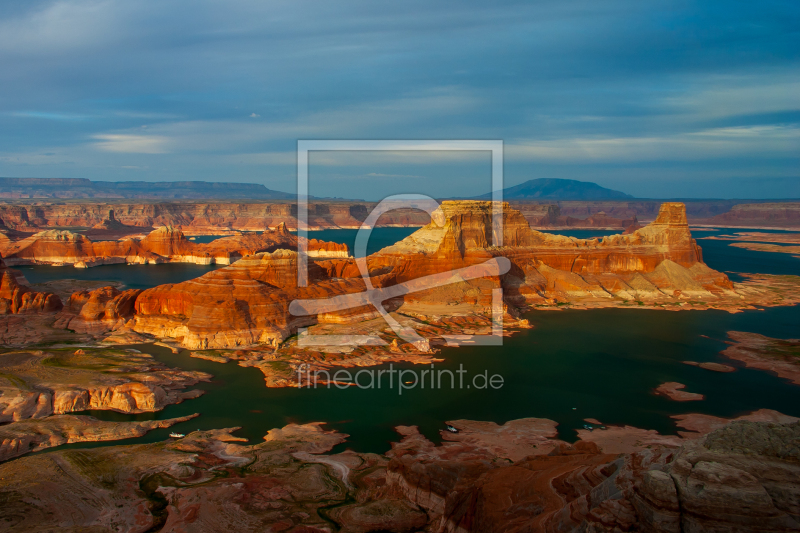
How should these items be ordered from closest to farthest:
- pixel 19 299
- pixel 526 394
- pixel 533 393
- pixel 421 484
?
pixel 421 484 → pixel 526 394 → pixel 533 393 → pixel 19 299

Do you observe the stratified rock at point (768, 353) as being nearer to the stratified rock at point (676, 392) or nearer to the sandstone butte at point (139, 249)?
the stratified rock at point (676, 392)

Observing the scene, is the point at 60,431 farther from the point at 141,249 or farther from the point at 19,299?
the point at 141,249

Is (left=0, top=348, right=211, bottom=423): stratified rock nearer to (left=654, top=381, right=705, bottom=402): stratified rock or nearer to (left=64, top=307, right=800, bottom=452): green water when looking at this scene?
(left=64, top=307, right=800, bottom=452): green water

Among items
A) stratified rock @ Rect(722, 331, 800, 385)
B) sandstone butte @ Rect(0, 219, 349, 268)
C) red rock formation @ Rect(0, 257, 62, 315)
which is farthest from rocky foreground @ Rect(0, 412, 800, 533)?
sandstone butte @ Rect(0, 219, 349, 268)

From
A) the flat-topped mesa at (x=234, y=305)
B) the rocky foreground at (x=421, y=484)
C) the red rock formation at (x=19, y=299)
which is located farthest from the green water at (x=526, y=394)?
the red rock formation at (x=19, y=299)

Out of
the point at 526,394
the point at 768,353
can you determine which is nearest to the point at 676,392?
the point at 526,394

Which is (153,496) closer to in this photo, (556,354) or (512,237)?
(556,354)
